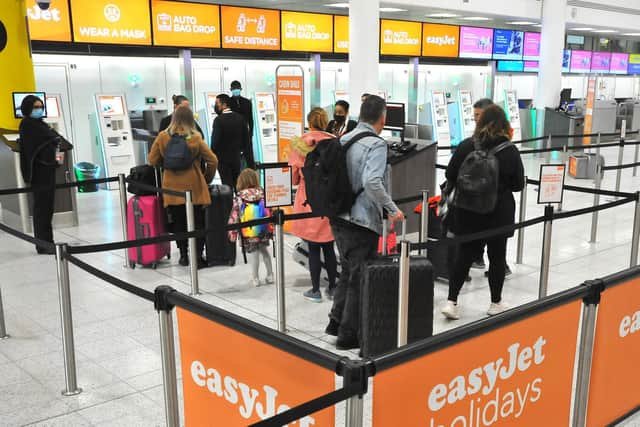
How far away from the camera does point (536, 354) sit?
2312 mm

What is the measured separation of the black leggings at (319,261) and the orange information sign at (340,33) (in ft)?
31.1

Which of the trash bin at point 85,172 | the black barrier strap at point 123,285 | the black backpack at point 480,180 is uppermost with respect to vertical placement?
the black backpack at point 480,180

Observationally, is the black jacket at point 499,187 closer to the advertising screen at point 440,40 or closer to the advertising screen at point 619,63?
the advertising screen at point 440,40

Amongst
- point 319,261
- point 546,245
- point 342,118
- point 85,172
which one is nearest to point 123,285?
point 319,261

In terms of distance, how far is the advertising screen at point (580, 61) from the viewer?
2171cm

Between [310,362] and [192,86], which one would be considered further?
[192,86]

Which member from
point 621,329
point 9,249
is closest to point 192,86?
point 9,249

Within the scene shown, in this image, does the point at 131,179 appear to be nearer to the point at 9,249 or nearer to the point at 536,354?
the point at 9,249

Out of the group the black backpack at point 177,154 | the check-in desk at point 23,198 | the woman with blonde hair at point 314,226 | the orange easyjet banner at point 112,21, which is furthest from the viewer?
the orange easyjet banner at point 112,21

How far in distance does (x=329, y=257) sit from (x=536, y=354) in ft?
9.67

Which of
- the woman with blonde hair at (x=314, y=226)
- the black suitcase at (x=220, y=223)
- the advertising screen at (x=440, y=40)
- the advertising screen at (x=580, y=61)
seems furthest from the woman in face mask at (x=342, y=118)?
the advertising screen at (x=580, y=61)

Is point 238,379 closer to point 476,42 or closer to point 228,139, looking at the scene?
point 228,139

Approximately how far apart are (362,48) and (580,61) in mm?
15194

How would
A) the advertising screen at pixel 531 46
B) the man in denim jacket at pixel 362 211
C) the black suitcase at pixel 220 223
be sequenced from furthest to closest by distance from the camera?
the advertising screen at pixel 531 46
the black suitcase at pixel 220 223
the man in denim jacket at pixel 362 211
